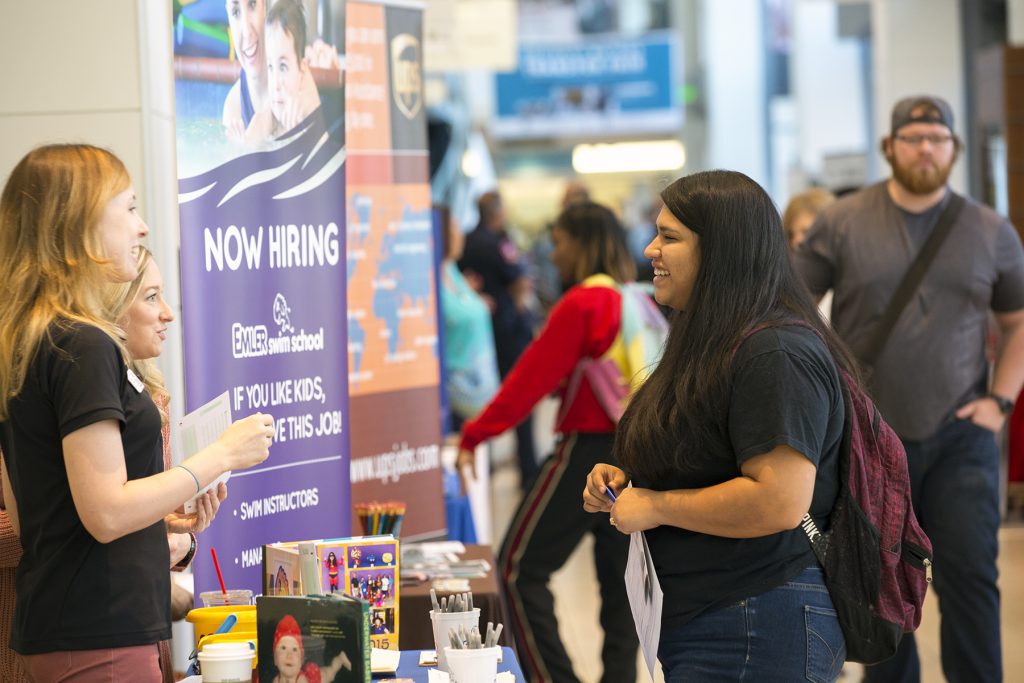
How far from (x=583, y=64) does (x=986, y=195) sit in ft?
33.5

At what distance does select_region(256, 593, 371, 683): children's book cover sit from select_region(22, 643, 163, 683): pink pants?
26 cm

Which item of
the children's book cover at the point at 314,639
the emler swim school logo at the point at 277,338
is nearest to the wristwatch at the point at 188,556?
the emler swim school logo at the point at 277,338

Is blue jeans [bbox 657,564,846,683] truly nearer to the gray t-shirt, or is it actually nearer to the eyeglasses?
the gray t-shirt

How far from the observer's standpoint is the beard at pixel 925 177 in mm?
3820

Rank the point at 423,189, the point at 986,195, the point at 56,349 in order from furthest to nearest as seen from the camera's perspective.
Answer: the point at 986,195, the point at 423,189, the point at 56,349

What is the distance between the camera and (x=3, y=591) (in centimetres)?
254

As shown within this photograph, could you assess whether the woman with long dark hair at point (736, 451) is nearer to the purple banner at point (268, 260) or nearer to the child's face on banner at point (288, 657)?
the child's face on banner at point (288, 657)

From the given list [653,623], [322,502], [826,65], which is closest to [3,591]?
[322,502]

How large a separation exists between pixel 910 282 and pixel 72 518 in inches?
102

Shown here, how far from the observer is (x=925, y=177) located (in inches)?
150

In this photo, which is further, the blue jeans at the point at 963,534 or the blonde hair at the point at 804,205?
the blonde hair at the point at 804,205

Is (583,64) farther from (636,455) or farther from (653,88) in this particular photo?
(636,455)

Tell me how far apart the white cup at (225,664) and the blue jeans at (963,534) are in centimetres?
229

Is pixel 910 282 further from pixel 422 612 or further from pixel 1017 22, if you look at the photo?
pixel 1017 22
